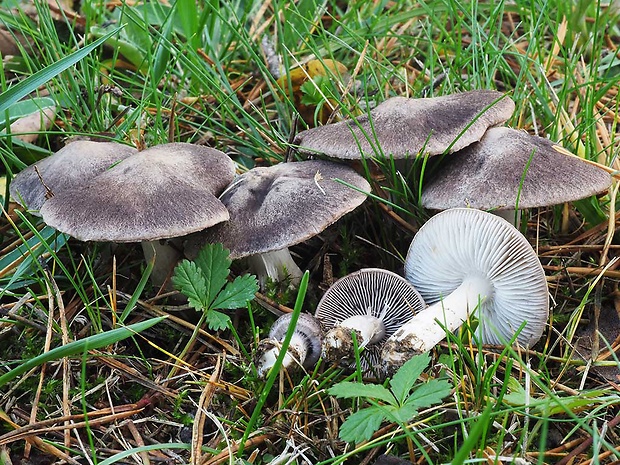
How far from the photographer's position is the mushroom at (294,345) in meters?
1.81

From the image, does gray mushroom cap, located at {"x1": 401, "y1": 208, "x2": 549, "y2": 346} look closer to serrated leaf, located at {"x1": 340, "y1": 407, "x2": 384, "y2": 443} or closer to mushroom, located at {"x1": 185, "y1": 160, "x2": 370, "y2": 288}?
mushroom, located at {"x1": 185, "y1": 160, "x2": 370, "y2": 288}

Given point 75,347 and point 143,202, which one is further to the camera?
point 143,202

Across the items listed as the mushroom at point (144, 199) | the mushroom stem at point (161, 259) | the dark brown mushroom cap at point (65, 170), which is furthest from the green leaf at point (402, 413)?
the dark brown mushroom cap at point (65, 170)

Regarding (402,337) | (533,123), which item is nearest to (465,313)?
(402,337)

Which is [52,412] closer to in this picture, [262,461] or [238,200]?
[262,461]

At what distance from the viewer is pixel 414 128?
7.04 feet

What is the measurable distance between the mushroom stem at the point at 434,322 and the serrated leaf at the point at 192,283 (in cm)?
61

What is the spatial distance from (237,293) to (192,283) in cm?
15

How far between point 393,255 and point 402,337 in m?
0.48

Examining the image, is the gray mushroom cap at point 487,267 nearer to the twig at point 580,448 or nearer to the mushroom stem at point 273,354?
the twig at point 580,448

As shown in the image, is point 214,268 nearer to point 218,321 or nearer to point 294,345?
point 218,321

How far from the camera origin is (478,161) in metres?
2.14

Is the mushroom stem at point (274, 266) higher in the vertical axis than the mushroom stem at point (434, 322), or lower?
higher

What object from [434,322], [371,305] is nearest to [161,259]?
[371,305]
